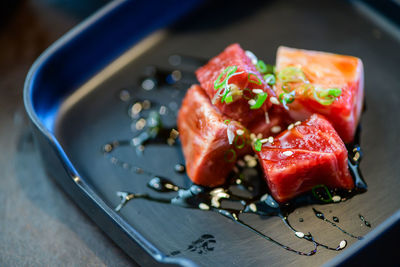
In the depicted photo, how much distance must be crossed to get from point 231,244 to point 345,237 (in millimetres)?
639

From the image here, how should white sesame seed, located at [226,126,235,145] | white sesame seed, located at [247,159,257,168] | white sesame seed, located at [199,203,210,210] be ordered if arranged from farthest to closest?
white sesame seed, located at [247,159,257,168], white sesame seed, located at [199,203,210,210], white sesame seed, located at [226,126,235,145]

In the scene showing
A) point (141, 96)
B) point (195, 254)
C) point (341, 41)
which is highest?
point (341, 41)

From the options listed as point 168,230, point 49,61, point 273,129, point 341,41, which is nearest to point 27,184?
point 49,61

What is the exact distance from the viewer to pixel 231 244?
3037 millimetres

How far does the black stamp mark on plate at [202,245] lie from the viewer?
3.03 m

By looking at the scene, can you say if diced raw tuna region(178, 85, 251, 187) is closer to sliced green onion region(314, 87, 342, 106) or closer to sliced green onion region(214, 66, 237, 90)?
sliced green onion region(214, 66, 237, 90)

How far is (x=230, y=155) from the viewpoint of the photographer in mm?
3271

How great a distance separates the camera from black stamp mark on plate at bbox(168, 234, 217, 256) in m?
3.03

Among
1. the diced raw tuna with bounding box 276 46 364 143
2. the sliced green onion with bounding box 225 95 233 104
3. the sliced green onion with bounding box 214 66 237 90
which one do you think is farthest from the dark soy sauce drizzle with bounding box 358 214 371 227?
the sliced green onion with bounding box 214 66 237 90

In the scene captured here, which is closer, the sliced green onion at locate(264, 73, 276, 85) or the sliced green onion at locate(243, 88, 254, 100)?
the sliced green onion at locate(243, 88, 254, 100)

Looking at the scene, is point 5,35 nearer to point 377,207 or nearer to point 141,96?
point 141,96

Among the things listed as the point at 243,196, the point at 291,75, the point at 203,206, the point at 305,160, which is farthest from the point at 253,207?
the point at 291,75

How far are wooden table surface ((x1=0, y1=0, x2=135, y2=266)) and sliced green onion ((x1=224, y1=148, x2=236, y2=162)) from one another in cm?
85

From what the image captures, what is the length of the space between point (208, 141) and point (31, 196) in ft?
4.34
